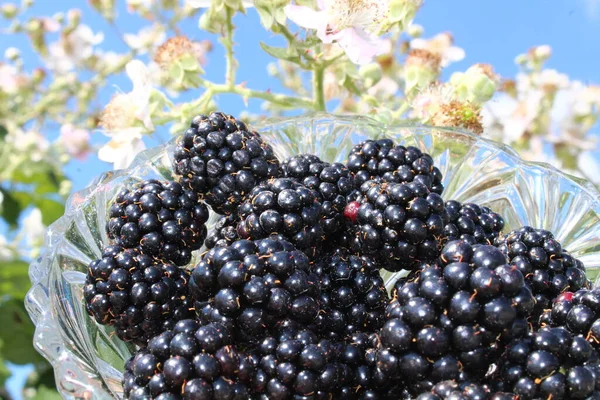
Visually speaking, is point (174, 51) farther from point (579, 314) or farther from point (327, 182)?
point (579, 314)

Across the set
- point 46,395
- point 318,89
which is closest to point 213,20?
point 318,89

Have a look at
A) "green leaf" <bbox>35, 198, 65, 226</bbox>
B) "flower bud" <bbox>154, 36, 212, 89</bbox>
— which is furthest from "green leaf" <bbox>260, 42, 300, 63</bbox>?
"green leaf" <bbox>35, 198, 65, 226</bbox>

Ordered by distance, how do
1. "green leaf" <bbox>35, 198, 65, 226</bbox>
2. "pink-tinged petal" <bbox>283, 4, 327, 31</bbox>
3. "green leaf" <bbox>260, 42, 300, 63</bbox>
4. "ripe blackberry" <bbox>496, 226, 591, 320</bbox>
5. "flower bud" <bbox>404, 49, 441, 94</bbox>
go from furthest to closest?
"green leaf" <bbox>35, 198, 65, 226</bbox>, "flower bud" <bbox>404, 49, 441, 94</bbox>, "green leaf" <bbox>260, 42, 300, 63</bbox>, "pink-tinged petal" <bbox>283, 4, 327, 31</bbox>, "ripe blackberry" <bbox>496, 226, 591, 320</bbox>

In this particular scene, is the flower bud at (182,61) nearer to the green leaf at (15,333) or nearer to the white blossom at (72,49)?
the green leaf at (15,333)

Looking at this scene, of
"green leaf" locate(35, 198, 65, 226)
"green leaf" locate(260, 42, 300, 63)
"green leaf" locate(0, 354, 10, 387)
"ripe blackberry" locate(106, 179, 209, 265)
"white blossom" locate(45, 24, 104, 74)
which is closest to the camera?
"ripe blackberry" locate(106, 179, 209, 265)

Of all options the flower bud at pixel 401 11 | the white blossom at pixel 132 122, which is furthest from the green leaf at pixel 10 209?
the flower bud at pixel 401 11

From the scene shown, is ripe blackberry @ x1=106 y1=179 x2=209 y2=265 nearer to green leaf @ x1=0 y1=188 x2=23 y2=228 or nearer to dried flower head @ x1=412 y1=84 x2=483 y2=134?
dried flower head @ x1=412 y1=84 x2=483 y2=134
